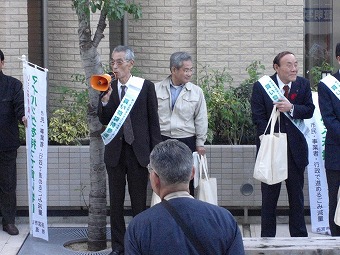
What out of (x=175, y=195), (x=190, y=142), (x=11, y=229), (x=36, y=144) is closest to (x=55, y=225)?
(x=11, y=229)

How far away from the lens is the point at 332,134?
7344mm

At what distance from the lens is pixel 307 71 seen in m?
10.9

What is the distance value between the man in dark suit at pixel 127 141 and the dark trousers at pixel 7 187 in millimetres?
1508

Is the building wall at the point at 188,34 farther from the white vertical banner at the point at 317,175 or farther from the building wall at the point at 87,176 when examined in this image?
the white vertical banner at the point at 317,175

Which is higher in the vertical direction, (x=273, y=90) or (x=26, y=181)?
(x=273, y=90)

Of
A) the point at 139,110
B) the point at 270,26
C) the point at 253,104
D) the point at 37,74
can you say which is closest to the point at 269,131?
the point at 253,104

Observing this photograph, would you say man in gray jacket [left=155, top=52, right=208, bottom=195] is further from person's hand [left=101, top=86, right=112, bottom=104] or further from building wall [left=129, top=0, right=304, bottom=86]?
building wall [left=129, top=0, right=304, bottom=86]

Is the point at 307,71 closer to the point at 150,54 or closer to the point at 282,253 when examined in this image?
the point at 150,54

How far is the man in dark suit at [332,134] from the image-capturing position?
732 cm

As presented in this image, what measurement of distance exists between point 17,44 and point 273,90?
3.70 m

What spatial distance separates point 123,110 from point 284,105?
1.40 meters

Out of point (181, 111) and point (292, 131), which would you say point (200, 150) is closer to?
point (181, 111)

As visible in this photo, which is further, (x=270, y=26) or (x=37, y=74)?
(x=270, y=26)

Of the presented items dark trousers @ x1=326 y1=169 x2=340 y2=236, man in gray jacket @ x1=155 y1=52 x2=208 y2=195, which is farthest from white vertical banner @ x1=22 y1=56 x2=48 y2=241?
dark trousers @ x1=326 y1=169 x2=340 y2=236
